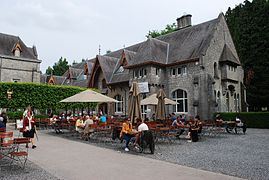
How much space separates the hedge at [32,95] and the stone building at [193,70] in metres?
8.26

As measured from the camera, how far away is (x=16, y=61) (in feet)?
133

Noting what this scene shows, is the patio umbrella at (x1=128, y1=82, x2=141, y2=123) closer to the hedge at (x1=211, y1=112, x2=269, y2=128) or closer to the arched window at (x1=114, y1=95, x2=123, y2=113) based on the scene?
the hedge at (x1=211, y1=112, x2=269, y2=128)

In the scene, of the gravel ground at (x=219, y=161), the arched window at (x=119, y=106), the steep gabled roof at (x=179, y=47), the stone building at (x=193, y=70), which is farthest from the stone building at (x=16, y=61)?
the gravel ground at (x=219, y=161)

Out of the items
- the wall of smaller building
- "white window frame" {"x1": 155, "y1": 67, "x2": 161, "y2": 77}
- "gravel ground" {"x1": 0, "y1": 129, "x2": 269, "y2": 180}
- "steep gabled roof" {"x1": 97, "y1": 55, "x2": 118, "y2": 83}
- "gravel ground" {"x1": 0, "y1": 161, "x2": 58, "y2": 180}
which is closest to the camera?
"gravel ground" {"x1": 0, "y1": 161, "x2": 58, "y2": 180}

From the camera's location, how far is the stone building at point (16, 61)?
129 feet

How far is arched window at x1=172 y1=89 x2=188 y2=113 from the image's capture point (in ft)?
91.0

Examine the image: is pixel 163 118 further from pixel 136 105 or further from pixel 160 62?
pixel 160 62

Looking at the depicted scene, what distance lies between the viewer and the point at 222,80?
2856cm

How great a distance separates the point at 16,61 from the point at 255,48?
3802cm

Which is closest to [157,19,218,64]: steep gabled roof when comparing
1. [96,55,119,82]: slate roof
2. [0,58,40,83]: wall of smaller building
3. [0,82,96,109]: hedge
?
[96,55,119,82]: slate roof

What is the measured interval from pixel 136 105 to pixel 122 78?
65.1ft

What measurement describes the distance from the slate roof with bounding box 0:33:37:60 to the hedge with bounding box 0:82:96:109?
15.3 metres

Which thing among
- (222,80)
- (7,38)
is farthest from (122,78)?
(7,38)

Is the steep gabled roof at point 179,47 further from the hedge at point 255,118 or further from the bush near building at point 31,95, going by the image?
the bush near building at point 31,95
